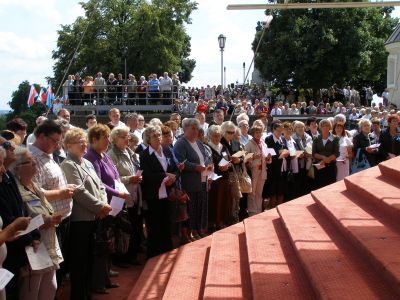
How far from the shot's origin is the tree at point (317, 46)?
141 ft

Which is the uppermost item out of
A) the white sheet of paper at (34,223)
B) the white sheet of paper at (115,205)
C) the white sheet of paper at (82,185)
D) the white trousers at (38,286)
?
the white sheet of paper at (82,185)

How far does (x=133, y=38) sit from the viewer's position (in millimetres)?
44844

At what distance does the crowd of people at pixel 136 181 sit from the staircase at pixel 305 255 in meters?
0.59

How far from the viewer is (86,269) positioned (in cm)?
621

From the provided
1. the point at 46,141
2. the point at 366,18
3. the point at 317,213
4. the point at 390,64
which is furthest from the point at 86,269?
the point at 366,18

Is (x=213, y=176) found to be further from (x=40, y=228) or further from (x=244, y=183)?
(x=40, y=228)

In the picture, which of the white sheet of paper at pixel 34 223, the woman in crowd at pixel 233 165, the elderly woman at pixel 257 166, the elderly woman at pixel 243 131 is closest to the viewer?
the white sheet of paper at pixel 34 223

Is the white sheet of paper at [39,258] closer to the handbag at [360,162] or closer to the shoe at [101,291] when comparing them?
the shoe at [101,291]

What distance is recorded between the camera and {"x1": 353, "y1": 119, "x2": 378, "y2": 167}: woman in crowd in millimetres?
10883

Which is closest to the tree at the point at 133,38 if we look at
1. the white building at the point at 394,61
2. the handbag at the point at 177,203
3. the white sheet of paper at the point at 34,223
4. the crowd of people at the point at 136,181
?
the white building at the point at 394,61

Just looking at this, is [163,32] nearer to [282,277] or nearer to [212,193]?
[212,193]

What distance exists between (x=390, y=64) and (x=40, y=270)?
33272mm

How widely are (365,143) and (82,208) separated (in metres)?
6.45

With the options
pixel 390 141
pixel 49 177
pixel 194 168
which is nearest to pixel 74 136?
pixel 49 177
